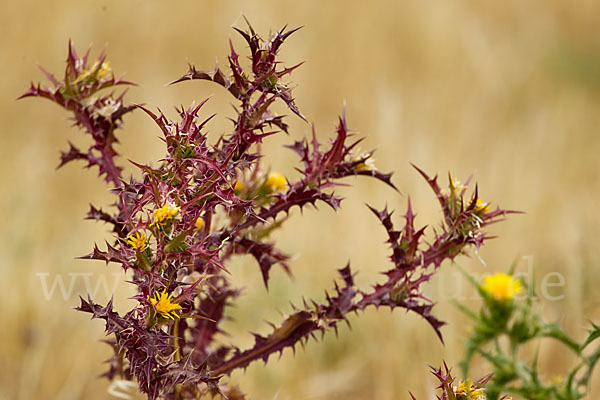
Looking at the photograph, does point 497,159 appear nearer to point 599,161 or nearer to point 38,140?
point 599,161

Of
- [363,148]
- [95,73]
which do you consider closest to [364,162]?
[95,73]

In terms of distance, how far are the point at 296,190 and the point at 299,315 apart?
0.25m

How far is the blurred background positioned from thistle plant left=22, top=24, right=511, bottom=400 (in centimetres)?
21

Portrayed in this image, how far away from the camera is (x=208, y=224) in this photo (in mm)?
1231

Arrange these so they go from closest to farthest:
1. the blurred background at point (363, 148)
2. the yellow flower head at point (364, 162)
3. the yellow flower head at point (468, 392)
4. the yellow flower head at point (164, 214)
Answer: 1. the yellow flower head at point (164, 214)
2. the yellow flower head at point (468, 392)
3. the yellow flower head at point (364, 162)
4. the blurred background at point (363, 148)

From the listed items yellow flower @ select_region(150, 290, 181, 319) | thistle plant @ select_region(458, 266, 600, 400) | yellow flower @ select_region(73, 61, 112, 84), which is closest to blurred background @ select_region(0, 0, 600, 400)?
yellow flower @ select_region(73, 61, 112, 84)

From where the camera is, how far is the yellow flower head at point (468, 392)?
3.99 feet

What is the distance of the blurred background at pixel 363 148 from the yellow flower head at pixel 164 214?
1.59 ft

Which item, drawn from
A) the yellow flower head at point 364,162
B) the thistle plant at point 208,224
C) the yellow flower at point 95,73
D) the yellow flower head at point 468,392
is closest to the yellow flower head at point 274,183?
the thistle plant at point 208,224

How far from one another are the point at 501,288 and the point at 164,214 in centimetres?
56

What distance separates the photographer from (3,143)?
4066mm

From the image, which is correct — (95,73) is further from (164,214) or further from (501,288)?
(501,288)

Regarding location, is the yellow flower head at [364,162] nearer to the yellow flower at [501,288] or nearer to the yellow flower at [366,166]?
the yellow flower at [366,166]

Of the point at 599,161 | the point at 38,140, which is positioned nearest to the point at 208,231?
the point at 38,140
